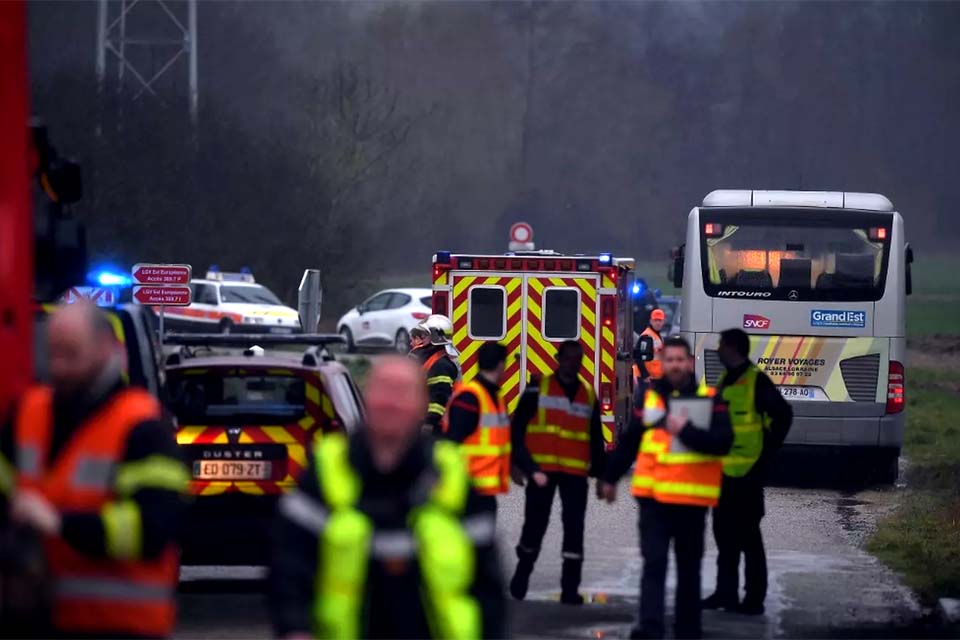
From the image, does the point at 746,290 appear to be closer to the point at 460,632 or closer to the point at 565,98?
the point at 460,632

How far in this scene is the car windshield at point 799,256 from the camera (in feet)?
61.0

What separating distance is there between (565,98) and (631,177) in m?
4.28

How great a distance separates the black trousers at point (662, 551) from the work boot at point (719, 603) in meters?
1.74

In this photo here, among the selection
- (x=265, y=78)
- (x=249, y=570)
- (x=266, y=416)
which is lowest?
(x=249, y=570)

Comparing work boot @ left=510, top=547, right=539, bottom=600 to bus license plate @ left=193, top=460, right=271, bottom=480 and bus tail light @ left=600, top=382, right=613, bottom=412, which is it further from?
bus tail light @ left=600, top=382, right=613, bottom=412

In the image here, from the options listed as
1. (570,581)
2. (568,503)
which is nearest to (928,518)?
(570,581)

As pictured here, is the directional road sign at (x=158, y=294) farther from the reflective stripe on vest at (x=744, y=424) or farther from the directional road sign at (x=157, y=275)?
the reflective stripe on vest at (x=744, y=424)

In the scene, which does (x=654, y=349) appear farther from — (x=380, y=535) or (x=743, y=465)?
(x=380, y=535)

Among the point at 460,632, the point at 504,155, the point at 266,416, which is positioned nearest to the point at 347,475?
the point at 460,632

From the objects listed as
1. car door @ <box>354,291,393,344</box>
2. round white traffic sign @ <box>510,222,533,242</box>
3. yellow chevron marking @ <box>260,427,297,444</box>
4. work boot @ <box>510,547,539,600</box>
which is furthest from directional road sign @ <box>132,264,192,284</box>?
car door @ <box>354,291,393,344</box>

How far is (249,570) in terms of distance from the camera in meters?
12.8

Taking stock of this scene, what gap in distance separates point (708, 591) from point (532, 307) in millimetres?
7792

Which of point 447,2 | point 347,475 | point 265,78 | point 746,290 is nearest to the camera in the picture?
point 347,475

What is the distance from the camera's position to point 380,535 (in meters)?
4.61
